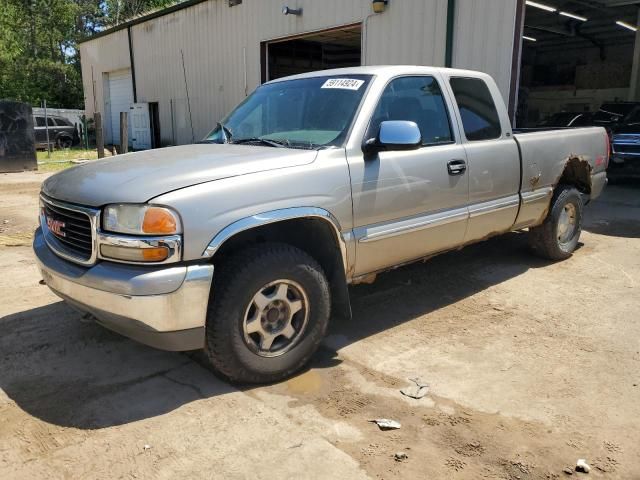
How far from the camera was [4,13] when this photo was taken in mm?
36844

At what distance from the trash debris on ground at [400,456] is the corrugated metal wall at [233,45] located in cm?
790

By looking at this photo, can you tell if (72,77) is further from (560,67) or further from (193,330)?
(193,330)

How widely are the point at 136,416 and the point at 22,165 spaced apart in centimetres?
1461

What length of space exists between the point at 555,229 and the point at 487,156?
1765 mm

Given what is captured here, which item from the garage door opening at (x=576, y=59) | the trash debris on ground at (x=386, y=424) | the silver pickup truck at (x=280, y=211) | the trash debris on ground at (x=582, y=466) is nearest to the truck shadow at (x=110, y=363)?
the silver pickup truck at (x=280, y=211)

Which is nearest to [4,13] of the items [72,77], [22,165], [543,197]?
[72,77]

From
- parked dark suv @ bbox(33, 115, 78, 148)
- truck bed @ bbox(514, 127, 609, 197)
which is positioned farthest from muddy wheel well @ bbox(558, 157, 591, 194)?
parked dark suv @ bbox(33, 115, 78, 148)

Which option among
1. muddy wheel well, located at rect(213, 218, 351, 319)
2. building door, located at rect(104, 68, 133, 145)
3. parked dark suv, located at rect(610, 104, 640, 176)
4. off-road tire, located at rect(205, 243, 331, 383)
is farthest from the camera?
building door, located at rect(104, 68, 133, 145)

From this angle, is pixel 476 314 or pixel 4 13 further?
pixel 4 13

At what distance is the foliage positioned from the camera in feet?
117

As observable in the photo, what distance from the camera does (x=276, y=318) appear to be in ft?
11.0

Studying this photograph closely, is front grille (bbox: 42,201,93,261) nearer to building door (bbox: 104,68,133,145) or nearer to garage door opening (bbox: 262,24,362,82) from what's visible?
garage door opening (bbox: 262,24,362,82)

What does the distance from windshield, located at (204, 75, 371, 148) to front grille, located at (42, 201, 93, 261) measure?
137 centimetres

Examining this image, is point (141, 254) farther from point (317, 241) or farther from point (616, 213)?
point (616, 213)
